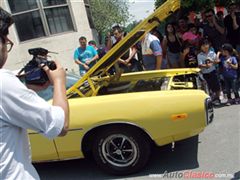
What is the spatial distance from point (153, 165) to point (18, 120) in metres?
3.25

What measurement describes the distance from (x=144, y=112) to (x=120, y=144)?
1.53ft

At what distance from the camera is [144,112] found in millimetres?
4141

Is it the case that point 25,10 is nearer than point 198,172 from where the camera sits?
No

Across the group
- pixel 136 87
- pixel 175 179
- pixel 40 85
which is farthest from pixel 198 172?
pixel 40 85

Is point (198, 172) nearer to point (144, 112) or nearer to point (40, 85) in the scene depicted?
point (144, 112)

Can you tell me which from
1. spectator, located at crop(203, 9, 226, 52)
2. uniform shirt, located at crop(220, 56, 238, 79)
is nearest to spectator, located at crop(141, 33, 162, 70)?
uniform shirt, located at crop(220, 56, 238, 79)

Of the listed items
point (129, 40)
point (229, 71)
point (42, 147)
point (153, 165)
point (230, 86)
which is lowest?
point (153, 165)

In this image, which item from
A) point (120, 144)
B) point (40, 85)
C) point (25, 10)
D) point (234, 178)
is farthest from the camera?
point (25, 10)

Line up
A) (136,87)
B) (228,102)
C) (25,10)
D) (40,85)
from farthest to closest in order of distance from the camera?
(25,10)
(228,102)
(136,87)
(40,85)

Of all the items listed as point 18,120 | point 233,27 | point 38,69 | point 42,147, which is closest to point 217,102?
point 233,27

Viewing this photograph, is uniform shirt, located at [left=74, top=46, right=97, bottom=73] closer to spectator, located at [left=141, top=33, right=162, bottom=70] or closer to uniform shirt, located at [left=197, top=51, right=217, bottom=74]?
spectator, located at [left=141, top=33, right=162, bottom=70]

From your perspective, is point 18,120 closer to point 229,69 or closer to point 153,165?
point 153,165

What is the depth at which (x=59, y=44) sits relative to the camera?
488 inches

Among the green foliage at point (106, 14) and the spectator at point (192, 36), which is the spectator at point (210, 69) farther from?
the green foliage at point (106, 14)
